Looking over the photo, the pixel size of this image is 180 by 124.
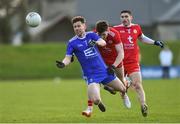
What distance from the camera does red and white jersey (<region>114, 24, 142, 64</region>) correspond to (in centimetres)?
1802

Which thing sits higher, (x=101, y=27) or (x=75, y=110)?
(x=101, y=27)

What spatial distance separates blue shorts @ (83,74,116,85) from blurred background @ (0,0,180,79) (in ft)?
102

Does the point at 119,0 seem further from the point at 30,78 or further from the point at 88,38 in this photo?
the point at 88,38

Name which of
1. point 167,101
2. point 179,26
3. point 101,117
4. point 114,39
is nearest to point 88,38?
point 114,39

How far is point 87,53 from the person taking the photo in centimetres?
1638

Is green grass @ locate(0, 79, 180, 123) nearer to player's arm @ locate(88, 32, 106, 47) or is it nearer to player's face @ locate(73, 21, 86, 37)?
player's arm @ locate(88, 32, 106, 47)

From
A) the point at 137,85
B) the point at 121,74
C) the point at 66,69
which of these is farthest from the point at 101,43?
the point at 66,69

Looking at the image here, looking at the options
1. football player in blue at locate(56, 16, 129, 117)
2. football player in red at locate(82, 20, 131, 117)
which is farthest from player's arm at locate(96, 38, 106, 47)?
football player in red at locate(82, 20, 131, 117)

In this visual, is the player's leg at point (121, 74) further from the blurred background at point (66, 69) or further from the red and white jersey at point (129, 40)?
the blurred background at point (66, 69)

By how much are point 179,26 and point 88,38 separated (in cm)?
5361

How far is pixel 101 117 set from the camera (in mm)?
17469

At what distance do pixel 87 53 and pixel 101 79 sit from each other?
0.69m

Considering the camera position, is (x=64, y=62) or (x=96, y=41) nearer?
(x=64, y=62)

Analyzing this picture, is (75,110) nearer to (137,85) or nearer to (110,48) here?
(137,85)
